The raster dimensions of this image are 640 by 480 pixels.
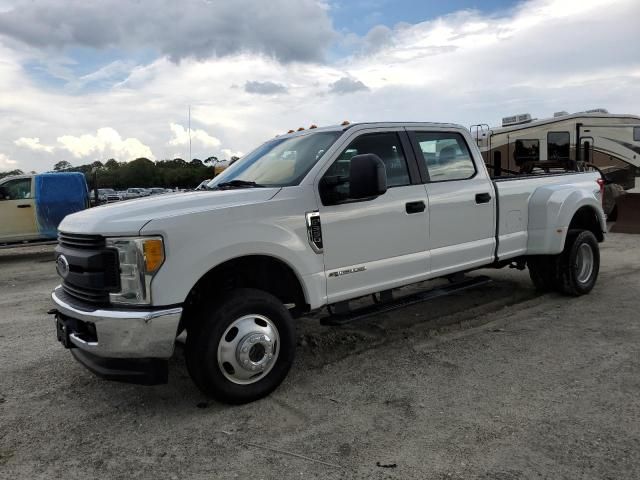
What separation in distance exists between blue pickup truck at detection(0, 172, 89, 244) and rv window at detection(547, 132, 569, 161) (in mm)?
12177

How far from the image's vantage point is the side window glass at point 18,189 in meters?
12.3

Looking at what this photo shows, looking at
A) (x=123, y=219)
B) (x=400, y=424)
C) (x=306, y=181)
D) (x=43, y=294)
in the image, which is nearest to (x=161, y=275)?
(x=123, y=219)

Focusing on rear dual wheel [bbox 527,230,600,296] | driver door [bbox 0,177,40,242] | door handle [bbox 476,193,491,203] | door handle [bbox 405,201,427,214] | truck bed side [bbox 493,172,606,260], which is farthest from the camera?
driver door [bbox 0,177,40,242]

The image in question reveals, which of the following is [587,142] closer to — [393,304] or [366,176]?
[393,304]

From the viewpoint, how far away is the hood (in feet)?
10.9

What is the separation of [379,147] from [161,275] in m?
2.21

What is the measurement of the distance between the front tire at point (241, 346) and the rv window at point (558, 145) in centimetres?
1314

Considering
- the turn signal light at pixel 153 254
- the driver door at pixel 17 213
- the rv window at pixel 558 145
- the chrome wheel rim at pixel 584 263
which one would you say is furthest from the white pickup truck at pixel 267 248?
the rv window at pixel 558 145

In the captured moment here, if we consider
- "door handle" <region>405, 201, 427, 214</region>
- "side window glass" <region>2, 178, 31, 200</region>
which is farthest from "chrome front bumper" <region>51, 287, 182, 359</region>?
"side window glass" <region>2, 178, 31, 200</region>

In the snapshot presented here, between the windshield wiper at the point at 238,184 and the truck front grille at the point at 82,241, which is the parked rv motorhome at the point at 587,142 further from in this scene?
the truck front grille at the point at 82,241

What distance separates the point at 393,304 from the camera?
4.55 m

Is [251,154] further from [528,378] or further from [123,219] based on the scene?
[528,378]

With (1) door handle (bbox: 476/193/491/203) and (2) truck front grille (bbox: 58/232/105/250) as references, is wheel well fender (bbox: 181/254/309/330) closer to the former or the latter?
(2) truck front grille (bbox: 58/232/105/250)

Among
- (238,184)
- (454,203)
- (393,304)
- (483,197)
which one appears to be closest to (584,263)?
(483,197)
